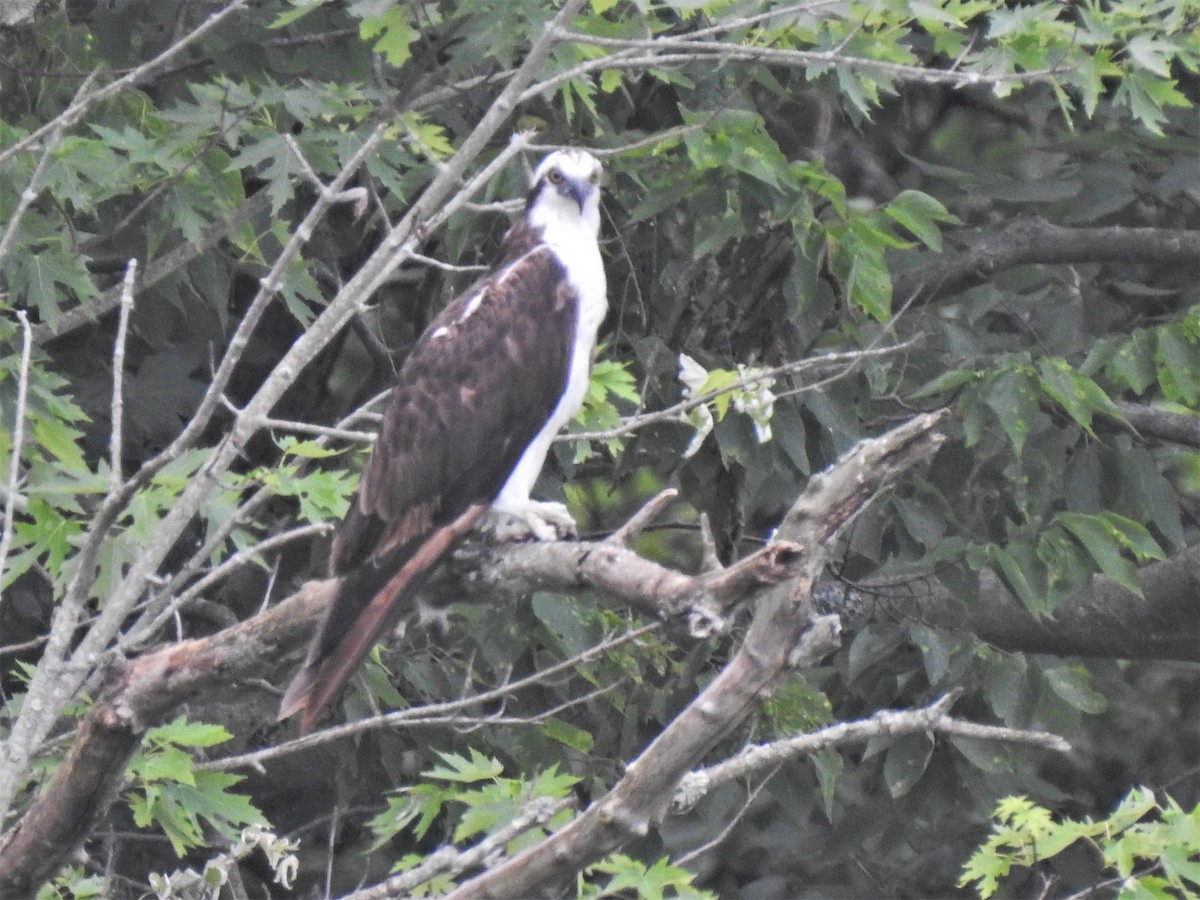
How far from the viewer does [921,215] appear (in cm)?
409

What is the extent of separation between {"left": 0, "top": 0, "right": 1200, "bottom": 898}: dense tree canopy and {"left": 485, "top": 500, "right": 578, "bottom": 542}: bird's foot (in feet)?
0.28

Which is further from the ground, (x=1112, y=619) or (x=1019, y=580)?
(x=1019, y=580)

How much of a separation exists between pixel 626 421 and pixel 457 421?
0.42 meters

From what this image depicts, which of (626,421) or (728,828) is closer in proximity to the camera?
(728,828)

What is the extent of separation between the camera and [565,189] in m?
4.20

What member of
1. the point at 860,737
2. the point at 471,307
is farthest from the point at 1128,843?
the point at 471,307

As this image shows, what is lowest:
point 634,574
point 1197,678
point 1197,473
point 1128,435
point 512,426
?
point 1197,678

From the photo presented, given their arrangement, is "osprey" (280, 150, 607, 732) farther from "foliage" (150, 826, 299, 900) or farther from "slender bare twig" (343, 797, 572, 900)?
"slender bare twig" (343, 797, 572, 900)

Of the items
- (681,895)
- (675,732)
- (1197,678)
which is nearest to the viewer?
(675,732)

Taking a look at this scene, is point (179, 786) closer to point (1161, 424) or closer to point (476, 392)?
point (476, 392)

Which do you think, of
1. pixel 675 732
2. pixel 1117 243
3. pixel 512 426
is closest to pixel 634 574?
pixel 675 732

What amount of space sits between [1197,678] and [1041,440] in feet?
5.59

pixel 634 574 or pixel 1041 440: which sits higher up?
pixel 634 574

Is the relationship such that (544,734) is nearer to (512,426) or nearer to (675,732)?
(512,426)
